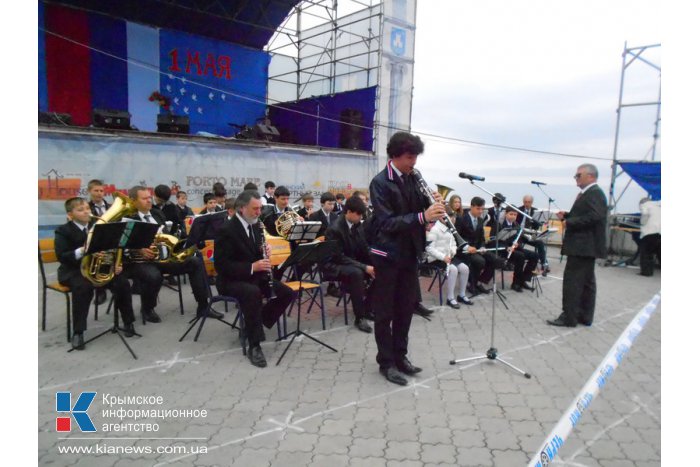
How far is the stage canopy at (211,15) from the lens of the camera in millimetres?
14859

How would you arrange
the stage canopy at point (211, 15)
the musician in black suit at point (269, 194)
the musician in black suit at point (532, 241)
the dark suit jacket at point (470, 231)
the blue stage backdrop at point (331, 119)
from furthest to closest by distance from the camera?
the blue stage backdrop at point (331, 119), the stage canopy at point (211, 15), the musician in black suit at point (269, 194), the musician in black suit at point (532, 241), the dark suit jacket at point (470, 231)

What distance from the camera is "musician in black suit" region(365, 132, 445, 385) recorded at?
3889 millimetres

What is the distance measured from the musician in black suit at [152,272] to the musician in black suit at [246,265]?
2.84 feet

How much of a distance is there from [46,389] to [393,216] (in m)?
3.41

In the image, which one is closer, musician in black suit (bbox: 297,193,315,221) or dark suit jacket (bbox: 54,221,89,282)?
dark suit jacket (bbox: 54,221,89,282)

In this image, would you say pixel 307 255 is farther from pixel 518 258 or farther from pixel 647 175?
pixel 647 175

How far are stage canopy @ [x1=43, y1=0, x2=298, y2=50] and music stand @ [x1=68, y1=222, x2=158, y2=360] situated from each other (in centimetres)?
1294

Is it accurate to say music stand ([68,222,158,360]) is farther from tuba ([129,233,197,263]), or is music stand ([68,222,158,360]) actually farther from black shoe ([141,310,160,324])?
tuba ([129,233,197,263])

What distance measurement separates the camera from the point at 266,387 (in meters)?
4.10

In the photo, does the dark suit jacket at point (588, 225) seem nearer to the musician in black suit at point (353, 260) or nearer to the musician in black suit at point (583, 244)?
the musician in black suit at point (583, 244)

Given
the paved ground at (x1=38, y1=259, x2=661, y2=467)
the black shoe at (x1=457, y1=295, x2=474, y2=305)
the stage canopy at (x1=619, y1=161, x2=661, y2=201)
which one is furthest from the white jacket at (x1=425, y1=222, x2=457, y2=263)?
the stage canopy at (x1=619, y1=161, x2=661, y2=201)

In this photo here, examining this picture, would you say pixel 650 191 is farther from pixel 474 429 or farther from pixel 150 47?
pixel 150 47

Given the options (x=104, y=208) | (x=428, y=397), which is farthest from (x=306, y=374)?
→ (x=104, y=208)

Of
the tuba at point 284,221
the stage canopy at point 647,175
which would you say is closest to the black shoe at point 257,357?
the tuba at point 284,221
